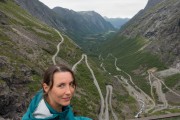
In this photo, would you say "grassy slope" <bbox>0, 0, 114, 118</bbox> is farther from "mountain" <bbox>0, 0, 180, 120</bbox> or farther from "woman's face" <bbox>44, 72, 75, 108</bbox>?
"woman's face" <bbox>44, 72, 75, 108</bbox>

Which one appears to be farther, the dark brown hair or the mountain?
the mountain

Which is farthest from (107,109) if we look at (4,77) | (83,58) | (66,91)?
(66,91)

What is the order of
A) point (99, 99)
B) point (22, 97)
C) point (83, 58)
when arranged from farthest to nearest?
point (83, 58), point (99, 99), point (22, 97)

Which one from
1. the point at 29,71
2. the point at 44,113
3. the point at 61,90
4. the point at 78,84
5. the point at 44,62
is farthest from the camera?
the point at 44,62

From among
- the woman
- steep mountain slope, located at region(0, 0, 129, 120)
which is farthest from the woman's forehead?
steep mountain slope, located at region(0, 0, 129, 120)

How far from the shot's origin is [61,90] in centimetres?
666

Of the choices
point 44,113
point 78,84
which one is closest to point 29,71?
point 78,84

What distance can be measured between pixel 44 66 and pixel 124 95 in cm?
3752

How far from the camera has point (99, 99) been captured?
132m

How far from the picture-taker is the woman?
6443 millimetres

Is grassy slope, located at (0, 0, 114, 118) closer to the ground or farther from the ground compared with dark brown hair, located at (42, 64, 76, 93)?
closer to the ground

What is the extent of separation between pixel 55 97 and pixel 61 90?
20 centimetres

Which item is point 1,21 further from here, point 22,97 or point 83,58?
point 22,97

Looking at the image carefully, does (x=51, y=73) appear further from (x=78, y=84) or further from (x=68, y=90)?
(x=78, y=84)
